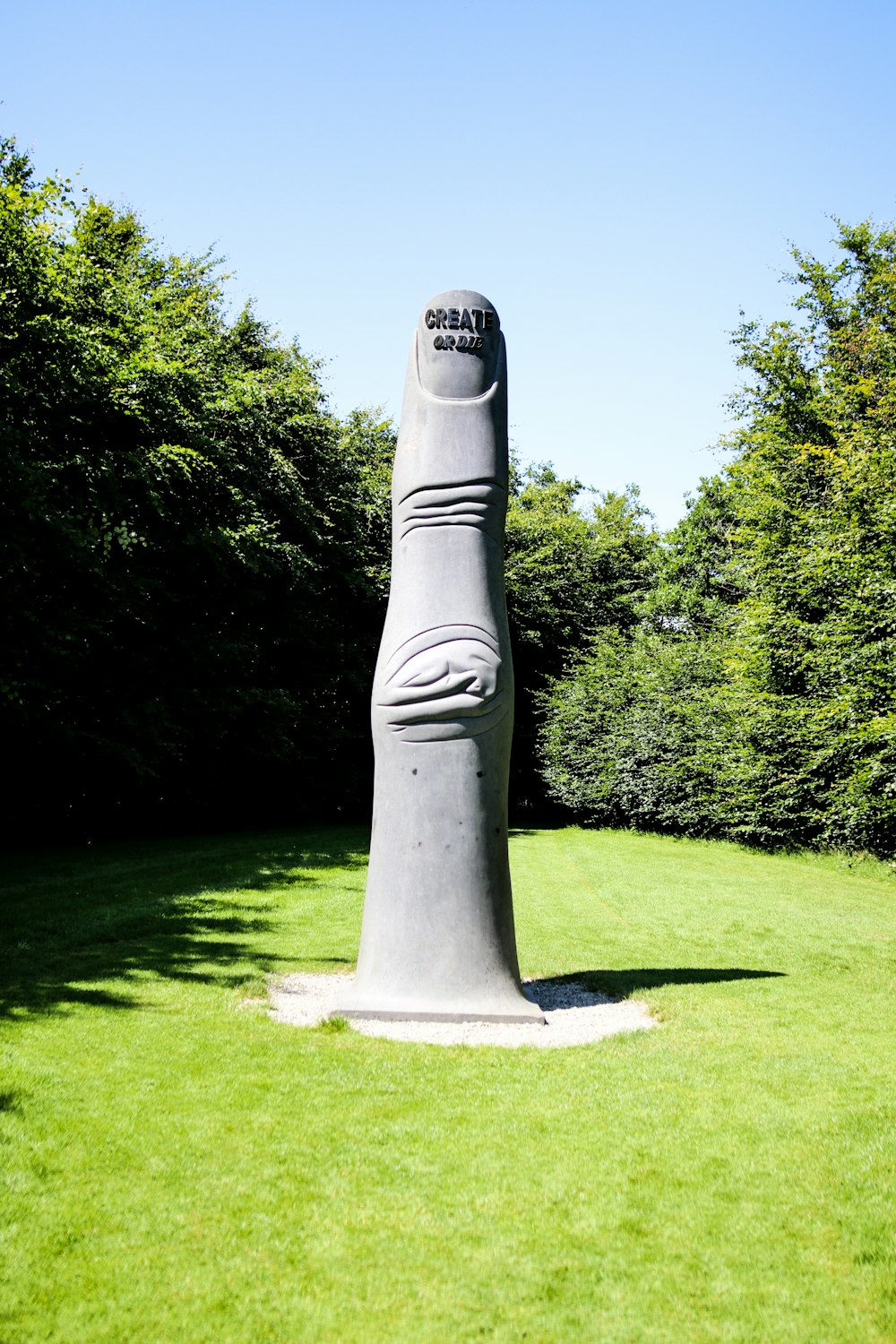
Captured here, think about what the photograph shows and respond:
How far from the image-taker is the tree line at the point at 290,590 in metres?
16.8

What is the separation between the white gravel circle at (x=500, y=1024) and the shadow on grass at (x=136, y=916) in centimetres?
69

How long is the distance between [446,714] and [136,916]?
5764mm

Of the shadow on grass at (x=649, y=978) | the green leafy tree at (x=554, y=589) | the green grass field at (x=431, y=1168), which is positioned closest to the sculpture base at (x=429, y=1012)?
the green grass field at (x=431, y=1168)

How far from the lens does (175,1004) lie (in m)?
7.41

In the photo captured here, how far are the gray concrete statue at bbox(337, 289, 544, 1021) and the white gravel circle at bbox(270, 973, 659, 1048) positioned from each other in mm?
127

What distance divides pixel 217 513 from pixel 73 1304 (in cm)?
1961

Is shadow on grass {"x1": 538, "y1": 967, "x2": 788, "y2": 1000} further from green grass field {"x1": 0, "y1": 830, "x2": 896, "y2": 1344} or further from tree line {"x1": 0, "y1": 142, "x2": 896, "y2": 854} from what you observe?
tree line {"x1": 0, "y1": 142, "x2": 896, "y2": 854}

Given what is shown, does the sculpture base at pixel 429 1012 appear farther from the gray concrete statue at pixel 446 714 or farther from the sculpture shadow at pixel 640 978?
the sculpture shadow at pixel 640 978

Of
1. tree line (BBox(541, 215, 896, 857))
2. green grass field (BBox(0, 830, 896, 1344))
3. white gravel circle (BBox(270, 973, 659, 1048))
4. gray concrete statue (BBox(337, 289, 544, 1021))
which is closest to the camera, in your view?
green grass field (BBox(0, 830, 896, 1344))

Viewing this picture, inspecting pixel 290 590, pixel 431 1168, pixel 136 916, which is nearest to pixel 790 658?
pixel 290 590

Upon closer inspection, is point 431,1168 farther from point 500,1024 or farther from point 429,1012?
point 500,1024

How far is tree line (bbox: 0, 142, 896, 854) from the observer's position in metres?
16.8

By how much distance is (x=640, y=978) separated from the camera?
925 cm

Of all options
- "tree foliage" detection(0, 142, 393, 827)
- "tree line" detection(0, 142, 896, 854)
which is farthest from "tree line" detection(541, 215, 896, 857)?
"tree foliage" detection(0, 142, 393, 827)
